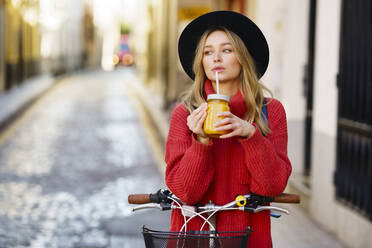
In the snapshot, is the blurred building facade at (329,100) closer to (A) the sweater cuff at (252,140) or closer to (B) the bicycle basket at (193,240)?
(A) the sweater cuff at (252,140)

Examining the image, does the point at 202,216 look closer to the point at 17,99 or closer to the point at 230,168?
the point at 230,168

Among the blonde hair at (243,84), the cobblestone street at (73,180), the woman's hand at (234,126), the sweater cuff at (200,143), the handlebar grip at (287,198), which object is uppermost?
the blonde hair at (243,84)

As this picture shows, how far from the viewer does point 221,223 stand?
8.86 feet

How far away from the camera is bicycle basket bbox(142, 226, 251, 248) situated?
234 cm

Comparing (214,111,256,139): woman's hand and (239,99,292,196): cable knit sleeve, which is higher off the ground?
(214,111,256,139): woman's hand

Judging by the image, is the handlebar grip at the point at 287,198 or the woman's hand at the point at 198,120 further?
the handlebar grip at the point at 287,198

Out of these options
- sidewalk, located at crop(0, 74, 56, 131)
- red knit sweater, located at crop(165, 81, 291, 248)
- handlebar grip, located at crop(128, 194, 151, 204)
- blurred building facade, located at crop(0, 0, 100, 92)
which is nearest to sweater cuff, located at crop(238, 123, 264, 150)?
red knit sweater, located at crop(165, 81, 291, 248)

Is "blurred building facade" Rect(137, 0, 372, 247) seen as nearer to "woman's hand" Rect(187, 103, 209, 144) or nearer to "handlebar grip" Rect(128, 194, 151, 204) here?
"handlebar grip" Rect(128, 194, 151, 204)

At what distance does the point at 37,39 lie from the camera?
34.3m

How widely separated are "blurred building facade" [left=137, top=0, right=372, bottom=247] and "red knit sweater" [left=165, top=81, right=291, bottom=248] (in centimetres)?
299

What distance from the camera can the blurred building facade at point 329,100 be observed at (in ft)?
19.0

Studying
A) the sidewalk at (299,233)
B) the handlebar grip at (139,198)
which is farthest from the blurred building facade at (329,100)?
the handlebar grip at (139,198)

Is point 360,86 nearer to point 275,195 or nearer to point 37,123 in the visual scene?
point 275,195

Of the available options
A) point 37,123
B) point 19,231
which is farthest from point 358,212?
point 37,123
